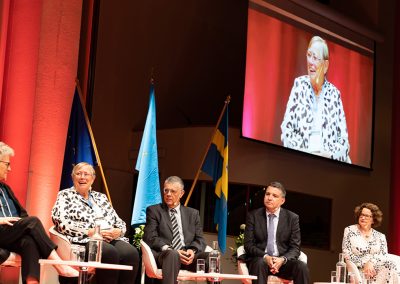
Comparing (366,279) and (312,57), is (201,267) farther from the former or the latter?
(312,57)

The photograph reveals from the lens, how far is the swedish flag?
8414 mm

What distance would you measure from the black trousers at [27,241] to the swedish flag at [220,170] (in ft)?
10.9

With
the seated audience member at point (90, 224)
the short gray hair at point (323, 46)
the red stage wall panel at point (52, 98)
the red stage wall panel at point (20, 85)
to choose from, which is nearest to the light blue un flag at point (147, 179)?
the red stage wall panel at point (52, 98)

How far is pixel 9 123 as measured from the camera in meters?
6.75

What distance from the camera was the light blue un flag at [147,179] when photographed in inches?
292

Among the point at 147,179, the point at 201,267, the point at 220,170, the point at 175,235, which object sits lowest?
the point at 201,267

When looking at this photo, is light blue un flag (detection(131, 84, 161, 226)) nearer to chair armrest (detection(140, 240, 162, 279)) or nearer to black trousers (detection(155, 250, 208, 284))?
chair armrest (detection(140, 240, 162, 279))

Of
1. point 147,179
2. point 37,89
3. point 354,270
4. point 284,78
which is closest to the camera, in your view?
point 37,89

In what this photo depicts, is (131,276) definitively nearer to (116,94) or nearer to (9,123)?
(9,123)

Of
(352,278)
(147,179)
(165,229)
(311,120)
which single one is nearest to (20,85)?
(147,179)

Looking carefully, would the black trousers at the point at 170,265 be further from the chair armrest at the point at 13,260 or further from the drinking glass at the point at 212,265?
the chair armrest at the point at 13,260

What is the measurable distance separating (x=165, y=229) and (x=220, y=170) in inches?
93.5

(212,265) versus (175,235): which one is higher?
(175,235)

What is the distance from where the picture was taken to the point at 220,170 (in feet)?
28.4
